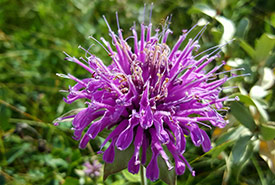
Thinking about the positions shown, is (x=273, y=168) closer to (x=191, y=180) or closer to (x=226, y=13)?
(x=191, y=180)

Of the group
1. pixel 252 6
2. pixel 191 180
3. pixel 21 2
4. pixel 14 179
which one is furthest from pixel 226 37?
pixel 21 2

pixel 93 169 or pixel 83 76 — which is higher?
pixel 83 76

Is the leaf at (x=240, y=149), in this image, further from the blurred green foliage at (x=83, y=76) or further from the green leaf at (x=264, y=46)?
the green leaf at (x=264, y=46)

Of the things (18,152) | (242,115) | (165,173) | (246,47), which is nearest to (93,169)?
(18,152)

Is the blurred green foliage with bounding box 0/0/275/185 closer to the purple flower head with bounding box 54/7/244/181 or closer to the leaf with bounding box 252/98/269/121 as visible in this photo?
the leaf with bounding box 252/98/269/121

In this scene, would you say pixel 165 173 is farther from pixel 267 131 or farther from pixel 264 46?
pixel 264 46

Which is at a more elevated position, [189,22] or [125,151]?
[189,22]

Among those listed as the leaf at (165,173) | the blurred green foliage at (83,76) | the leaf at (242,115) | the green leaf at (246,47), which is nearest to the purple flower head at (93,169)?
the blurred green foliage at (83,76)
